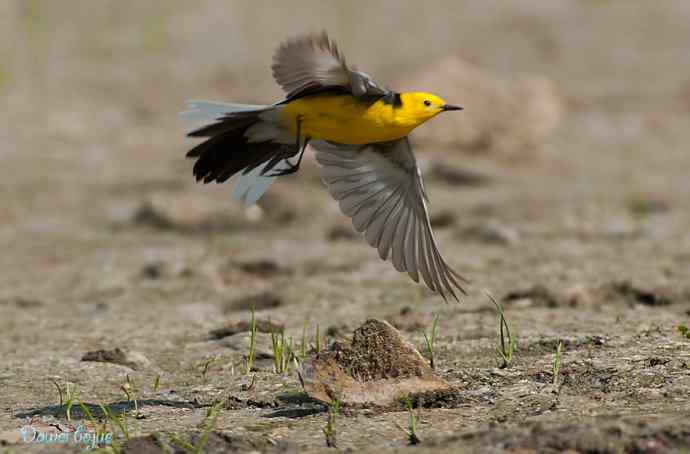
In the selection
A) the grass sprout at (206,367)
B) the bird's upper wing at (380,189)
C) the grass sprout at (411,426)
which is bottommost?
the grass sprout at (411,426)

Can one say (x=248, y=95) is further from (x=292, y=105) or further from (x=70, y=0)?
(x=292, y=105)

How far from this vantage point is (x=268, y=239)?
8.72 m

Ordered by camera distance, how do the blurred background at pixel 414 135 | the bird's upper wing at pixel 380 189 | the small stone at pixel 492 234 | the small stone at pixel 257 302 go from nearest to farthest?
the bird's upper wing at pixel 380 189
the small stone at pixel 257 302
the small stone at pixel 492 234
the blurred background at pixel 414 135

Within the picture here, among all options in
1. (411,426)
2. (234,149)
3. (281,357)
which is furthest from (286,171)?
(411,426)

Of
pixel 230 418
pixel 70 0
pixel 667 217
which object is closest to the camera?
pixel 230 418

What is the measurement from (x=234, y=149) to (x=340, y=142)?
0.45 metres

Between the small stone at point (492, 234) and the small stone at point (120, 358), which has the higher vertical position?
the small stone at point (492, 234)

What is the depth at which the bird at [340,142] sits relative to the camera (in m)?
4.49

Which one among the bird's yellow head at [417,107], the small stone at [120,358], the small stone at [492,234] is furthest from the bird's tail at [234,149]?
the small stone at [492,234]

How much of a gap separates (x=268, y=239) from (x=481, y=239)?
158 cm

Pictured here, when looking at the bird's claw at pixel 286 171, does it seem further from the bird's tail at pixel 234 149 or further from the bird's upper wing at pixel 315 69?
the bird's upper wing at pixel 315 69

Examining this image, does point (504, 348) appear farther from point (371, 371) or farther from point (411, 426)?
point (411, 426)

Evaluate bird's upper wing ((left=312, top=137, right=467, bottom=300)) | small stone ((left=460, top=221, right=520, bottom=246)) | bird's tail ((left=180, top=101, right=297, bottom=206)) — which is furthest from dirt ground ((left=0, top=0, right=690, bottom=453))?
bird's tail ((left=180, top=101, right=297, bottom=206))

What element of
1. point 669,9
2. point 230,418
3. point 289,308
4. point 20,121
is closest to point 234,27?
point 20,121
